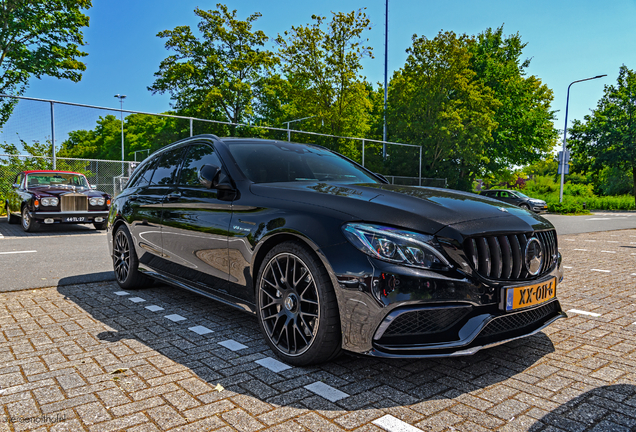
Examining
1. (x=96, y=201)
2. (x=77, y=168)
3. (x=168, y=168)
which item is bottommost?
(x=96, y=201)

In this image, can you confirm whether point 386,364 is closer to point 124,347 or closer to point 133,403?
point 133,403

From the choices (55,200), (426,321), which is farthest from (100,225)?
(426,321)

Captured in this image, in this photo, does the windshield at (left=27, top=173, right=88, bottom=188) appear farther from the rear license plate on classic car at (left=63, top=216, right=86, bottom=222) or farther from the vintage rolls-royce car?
the rear license plate on classic car at (left=63, top=216, right=86, bottom=222)

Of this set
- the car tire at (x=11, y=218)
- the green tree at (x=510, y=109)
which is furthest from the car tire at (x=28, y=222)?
the green tree at (x=510, y=109)

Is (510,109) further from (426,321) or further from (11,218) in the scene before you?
(426,321)

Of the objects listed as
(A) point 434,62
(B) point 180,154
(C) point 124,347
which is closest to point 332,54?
(A) point 434,62

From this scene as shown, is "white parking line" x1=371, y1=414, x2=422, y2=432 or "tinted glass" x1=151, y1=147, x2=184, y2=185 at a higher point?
"tinted glass" x1=151, y1=147, x2=184, y2=185

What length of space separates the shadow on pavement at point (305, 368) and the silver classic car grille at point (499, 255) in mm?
640

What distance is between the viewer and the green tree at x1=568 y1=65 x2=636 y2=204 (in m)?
38.4

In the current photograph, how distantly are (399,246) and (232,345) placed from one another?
61.0 inches

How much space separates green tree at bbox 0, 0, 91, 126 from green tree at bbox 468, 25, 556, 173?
24.0 metres

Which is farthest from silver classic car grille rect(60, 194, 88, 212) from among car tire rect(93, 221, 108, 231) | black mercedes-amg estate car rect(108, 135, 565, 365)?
black mercedes-amg estate car rect(108, 135, 565, 365)

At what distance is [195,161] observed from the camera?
4.23 m

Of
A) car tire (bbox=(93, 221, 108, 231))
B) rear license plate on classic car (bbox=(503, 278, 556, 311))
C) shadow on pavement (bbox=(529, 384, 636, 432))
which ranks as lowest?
car tire (bbox=(93, 221, 108, 231))
